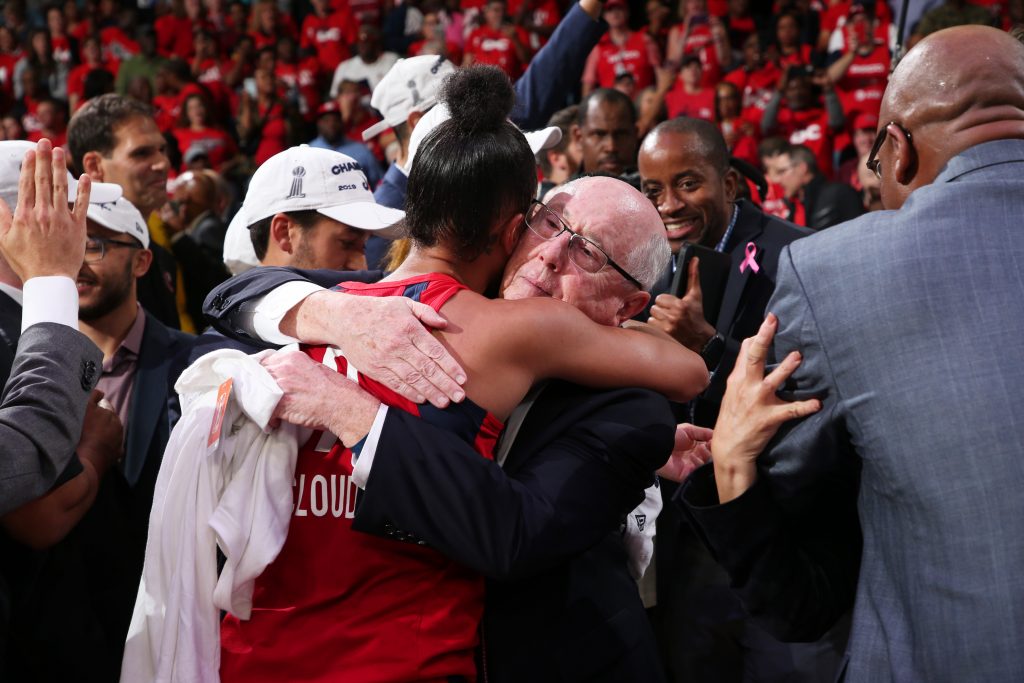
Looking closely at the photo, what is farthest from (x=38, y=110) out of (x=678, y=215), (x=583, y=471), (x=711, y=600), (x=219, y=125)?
(x=583, y=471)

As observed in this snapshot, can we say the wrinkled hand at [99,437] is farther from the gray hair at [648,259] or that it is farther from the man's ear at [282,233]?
the gray hair at [648,259]

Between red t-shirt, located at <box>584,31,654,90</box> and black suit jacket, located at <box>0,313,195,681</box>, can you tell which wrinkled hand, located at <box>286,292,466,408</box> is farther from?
red t-shirt, located at <box>584,31,654,90</box>

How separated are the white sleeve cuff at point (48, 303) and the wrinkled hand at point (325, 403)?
46 centimetres

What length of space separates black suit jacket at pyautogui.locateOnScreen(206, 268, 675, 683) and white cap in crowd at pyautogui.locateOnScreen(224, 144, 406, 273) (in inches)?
39.4

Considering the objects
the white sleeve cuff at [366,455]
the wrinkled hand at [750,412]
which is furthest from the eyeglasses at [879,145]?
the white sleeve cuff at [366,455]

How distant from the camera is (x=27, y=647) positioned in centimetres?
244

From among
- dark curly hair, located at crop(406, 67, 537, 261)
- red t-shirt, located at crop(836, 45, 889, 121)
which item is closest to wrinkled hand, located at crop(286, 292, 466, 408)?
dark curly hair, located at crop(406, 67, 537, 261)

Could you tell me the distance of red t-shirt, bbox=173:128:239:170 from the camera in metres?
11.6

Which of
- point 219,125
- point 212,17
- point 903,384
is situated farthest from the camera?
point 212,17

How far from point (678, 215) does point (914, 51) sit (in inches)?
80.8

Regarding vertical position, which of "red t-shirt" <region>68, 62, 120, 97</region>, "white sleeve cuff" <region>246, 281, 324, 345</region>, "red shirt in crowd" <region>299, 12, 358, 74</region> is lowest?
"red t-shirt" <region>68, 62, 120, 97</region>

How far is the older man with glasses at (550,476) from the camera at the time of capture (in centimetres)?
171

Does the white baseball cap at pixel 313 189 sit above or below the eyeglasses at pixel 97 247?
above

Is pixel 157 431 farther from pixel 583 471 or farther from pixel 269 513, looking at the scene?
pixel 583 471
